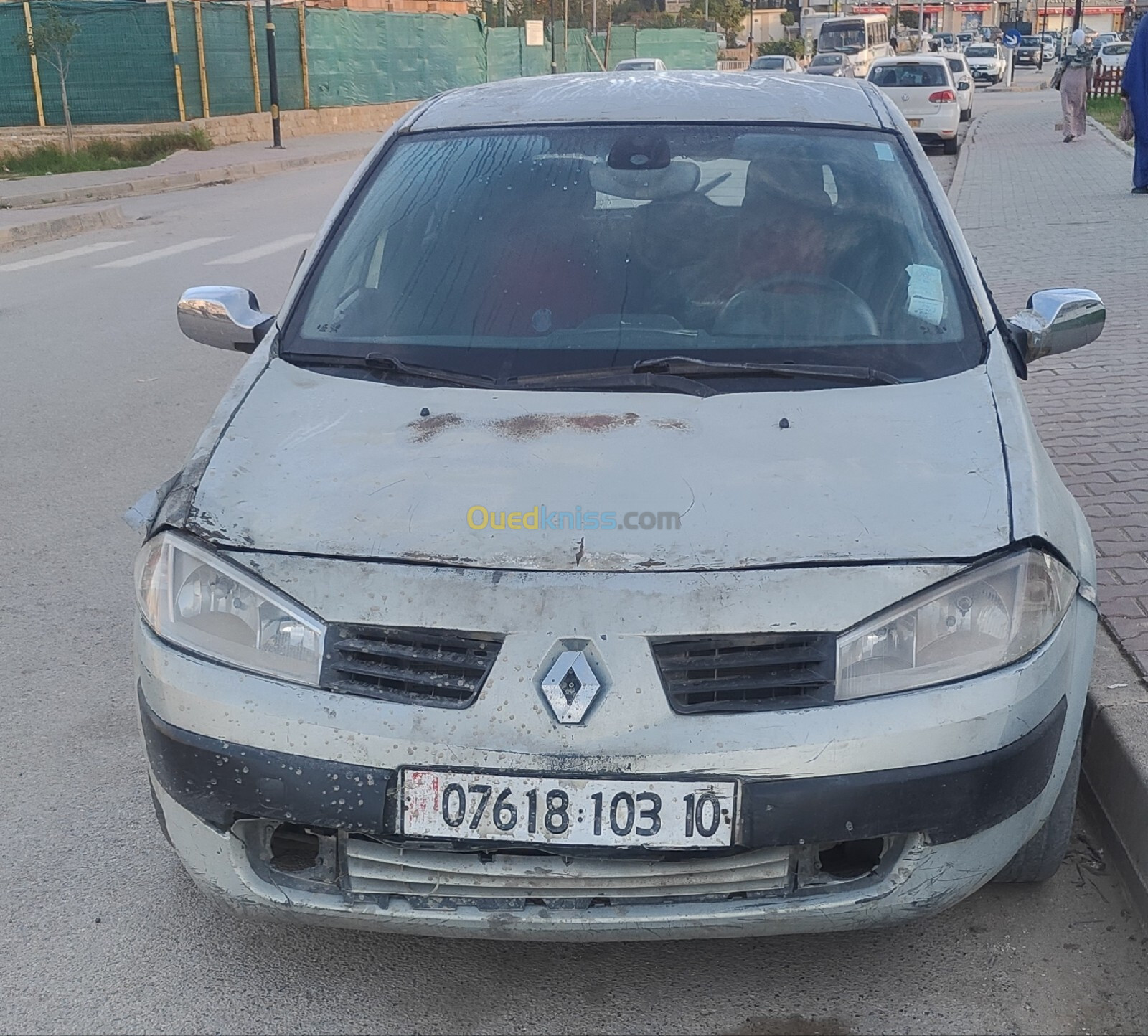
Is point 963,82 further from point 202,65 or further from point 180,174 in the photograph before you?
point 180,174

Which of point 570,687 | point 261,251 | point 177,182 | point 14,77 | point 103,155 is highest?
point 570,687

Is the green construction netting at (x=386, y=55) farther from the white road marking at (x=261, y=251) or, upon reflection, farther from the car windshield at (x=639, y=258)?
the car windshield at (x=639, y=258)

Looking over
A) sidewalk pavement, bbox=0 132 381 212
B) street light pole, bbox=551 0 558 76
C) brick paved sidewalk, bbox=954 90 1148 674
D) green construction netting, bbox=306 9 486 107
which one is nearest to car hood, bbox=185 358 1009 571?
brick paved sidewalk, bbox=954 90 1148 674

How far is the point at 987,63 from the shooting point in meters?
55.0

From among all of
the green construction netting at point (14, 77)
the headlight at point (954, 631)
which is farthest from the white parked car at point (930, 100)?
the headlight at point (954, 631)

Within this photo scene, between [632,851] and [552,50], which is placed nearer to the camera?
[632,851]

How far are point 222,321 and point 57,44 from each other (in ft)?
71.9

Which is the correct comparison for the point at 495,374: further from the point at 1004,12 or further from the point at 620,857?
the point at 1004,12

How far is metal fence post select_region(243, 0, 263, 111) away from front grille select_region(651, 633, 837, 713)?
2915 centimetres

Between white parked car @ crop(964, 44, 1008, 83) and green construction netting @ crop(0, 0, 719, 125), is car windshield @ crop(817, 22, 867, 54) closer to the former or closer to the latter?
white parked car @ crop(964, 44, 1008, 83)

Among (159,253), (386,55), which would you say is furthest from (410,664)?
(386,55)

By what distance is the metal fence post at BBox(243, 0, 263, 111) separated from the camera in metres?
28.6

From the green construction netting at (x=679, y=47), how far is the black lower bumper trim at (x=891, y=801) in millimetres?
56426

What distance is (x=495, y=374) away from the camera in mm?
3062
